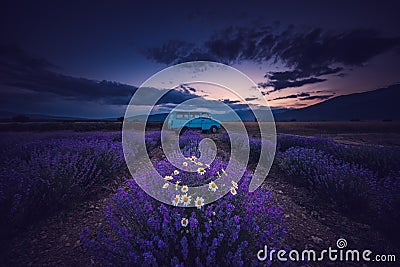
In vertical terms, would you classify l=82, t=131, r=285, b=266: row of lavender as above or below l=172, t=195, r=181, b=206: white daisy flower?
below

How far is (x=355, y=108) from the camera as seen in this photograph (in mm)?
99688

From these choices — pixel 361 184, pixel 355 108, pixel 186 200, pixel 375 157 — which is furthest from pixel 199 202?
pixel 355 108

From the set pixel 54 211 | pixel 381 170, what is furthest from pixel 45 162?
pixel 381 170

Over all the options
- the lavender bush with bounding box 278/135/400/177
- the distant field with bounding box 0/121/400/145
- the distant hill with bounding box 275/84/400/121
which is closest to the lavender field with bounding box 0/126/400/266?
the lavender bush with bounding box 278/135/400/177

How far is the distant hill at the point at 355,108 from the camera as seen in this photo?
84.8m

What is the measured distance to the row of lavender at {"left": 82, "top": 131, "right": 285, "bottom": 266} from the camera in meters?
1.34

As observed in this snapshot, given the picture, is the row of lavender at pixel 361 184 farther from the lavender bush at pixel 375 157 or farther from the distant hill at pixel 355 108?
the distant hill at pixel 355 108

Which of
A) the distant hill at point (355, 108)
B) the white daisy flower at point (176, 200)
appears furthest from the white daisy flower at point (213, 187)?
the distant hill at point (355, 108)

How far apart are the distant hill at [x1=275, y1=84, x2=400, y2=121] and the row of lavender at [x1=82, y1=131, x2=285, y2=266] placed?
89086 mm

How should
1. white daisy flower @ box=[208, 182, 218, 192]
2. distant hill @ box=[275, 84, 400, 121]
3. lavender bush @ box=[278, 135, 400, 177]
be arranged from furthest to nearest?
distant hill @ box=[275, 84, 400, 121] < lavender bush @ box=[278, 135, 400, 177] < white daisy flower @ box=[208, 182, 218, 192]

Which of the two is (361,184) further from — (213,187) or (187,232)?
(187,232)

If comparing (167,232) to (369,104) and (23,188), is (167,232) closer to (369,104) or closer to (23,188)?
Answer: (23,188)

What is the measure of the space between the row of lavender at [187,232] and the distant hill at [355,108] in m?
89.1

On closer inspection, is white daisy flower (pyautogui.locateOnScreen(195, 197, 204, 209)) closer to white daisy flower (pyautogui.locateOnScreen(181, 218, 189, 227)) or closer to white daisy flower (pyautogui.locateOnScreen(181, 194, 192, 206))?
white daisy flower (pyautogui.locateOnScreen(181, 194, 192, 206))
